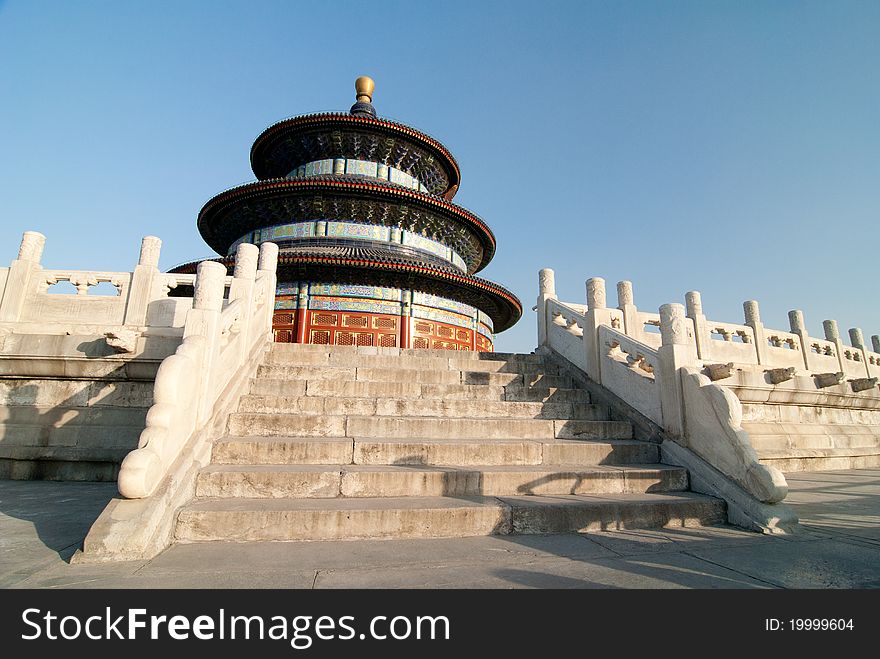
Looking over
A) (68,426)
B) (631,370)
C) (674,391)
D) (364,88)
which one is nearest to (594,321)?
(631,370)

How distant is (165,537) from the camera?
2910mm

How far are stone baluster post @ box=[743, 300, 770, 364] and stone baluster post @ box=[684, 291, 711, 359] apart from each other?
1.56m

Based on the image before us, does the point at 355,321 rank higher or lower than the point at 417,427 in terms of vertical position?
higher

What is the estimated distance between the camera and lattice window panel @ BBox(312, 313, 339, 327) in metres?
13.7

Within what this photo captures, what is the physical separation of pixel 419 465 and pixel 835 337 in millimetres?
13067

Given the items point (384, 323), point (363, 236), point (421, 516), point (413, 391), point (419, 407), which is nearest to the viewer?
point (421, 516)

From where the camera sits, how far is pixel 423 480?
386cm

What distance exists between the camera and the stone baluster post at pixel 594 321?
6590mm

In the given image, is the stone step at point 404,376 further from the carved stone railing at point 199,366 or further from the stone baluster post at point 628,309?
the stone baluster post at point 628,309

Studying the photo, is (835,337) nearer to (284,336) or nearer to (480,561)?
(480,561)

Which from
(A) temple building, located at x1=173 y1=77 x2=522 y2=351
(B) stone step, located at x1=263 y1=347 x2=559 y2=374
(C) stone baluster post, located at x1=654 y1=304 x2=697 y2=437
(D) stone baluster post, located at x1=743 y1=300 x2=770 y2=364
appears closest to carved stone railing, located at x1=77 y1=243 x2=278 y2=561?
(B) stone step, located at x1=263 y1=347 x2=559 y2=374

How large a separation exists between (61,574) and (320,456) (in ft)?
6.72

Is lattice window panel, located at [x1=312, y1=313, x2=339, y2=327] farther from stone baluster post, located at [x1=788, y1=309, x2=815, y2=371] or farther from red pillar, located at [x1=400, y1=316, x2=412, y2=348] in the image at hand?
stone baluster post, located at [x1=788, y1=309, x2=815, y2=371]
